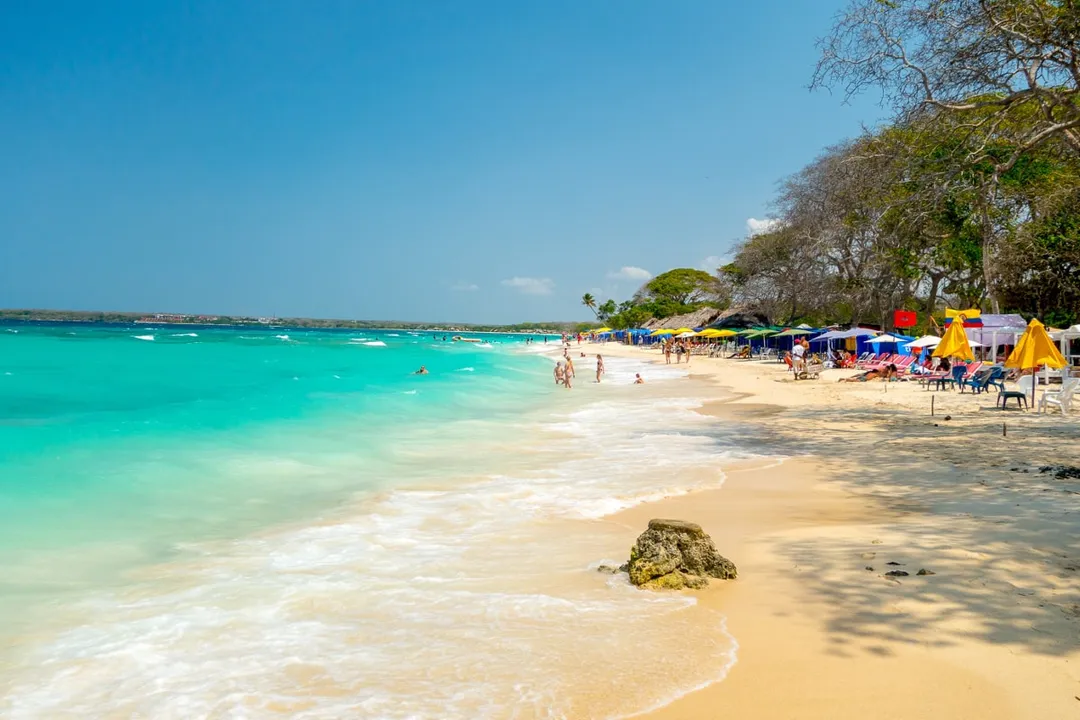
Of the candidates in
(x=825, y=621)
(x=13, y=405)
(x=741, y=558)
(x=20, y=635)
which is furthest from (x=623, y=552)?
(x=13, y=405)

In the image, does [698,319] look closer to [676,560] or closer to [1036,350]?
[1036,350]

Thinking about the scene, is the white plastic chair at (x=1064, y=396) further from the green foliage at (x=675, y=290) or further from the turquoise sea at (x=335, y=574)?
the green foliage at (x=675, y=290)

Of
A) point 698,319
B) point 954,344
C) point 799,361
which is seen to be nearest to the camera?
point 954,344

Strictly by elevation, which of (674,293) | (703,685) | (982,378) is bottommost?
(703,685)

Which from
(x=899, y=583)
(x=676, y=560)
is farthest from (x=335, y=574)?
(x=899, y=583)

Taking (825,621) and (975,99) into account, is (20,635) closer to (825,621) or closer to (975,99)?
(825,621)

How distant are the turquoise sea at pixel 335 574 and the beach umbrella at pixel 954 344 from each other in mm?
7755

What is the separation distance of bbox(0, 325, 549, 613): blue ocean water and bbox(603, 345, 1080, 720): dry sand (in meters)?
4.80

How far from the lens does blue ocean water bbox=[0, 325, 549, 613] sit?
675cm

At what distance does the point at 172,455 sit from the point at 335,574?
7.49m

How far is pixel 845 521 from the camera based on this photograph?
5.95 metres

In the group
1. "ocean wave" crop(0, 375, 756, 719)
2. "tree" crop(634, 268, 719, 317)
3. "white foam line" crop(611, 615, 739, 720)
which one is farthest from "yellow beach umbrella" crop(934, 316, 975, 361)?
"tree" crop(634, 268, 719, 317)

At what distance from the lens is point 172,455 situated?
36.5 ft

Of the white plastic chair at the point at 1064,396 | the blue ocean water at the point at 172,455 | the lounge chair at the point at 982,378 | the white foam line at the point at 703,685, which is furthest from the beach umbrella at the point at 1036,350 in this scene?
the blue ocean water at the point at 172,455
